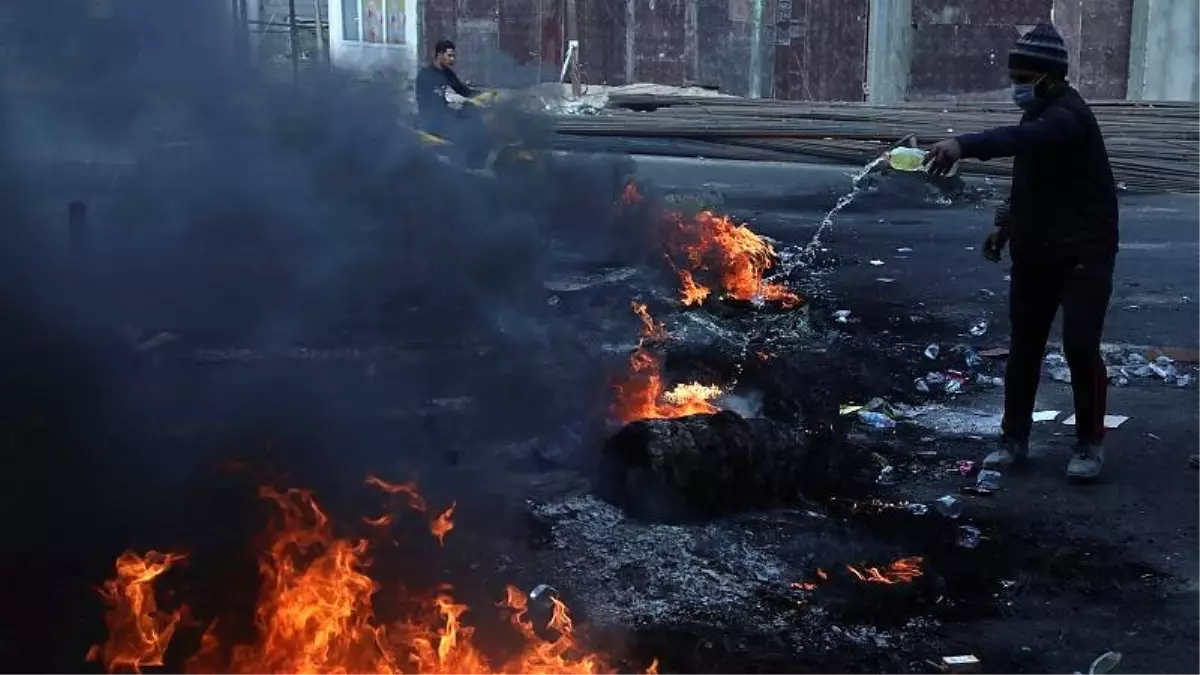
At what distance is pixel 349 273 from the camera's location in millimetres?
5938

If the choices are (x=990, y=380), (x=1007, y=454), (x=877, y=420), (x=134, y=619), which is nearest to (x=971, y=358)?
(x=990, y=380)

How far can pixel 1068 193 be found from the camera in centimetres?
534

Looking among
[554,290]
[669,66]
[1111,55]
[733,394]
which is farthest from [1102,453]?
[669,66]

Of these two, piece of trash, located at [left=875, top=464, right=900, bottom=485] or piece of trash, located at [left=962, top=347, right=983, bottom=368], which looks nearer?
piece of trash, located at [left=875, top=464, right=900, bottom=485]

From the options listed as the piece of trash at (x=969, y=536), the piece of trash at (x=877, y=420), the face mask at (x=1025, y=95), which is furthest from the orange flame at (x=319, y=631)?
the face mask at (x=1025, y=95)

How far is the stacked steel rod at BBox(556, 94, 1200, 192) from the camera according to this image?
581 inches

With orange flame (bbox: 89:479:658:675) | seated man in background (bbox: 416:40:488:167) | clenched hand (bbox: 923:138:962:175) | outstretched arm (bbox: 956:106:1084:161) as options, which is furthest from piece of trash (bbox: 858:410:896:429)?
seated man in background (bbox: 416:40:488:167)

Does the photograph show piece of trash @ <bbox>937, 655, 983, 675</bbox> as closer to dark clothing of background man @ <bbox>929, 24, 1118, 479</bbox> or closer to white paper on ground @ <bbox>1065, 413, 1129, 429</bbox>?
dark clothing of background man @ <bbox>929, 24, 1118, 479</bbox>

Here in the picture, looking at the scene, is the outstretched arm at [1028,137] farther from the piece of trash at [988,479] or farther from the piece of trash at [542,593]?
the piece of trash at [542,593]

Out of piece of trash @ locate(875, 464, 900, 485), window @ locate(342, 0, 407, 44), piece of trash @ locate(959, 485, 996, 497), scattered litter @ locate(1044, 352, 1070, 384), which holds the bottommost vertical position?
piece of trash @ locate(959, 485, 996, 497)

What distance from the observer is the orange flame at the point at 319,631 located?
3.27 metres

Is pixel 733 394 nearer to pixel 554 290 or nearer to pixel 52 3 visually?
pixel 554 290

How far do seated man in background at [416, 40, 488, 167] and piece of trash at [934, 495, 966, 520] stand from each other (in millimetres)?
6994

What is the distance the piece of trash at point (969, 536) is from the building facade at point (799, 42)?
48.8ft
